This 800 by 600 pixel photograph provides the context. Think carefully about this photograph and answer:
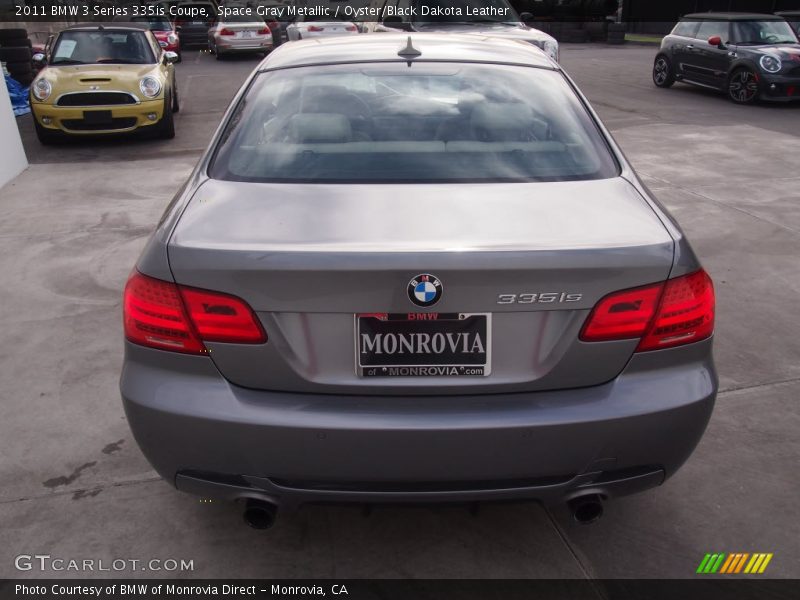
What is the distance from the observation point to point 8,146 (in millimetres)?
8539

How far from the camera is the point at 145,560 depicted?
8.69ft

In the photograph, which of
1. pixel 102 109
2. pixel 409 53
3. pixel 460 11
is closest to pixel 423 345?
pixel 409 53

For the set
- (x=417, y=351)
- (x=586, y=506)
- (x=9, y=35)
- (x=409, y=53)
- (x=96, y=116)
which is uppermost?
(x=409, y=53)

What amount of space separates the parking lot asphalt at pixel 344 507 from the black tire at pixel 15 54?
8813 mm

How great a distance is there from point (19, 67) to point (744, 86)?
1355 centimetres

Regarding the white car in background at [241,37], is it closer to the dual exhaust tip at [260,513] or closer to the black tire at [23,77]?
the black tire at [23,77]

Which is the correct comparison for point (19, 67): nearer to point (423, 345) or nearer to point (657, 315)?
point (423, 345)

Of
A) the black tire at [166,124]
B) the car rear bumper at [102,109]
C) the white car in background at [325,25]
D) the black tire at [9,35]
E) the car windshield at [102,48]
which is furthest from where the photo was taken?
the white car in background at [325,25]

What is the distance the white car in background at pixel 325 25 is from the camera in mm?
20672

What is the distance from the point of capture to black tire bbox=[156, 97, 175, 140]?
409 inches

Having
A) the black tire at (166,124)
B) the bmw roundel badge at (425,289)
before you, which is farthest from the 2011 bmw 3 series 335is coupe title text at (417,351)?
the black tire at (166,124)

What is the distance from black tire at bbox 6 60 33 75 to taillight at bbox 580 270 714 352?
49.3ft

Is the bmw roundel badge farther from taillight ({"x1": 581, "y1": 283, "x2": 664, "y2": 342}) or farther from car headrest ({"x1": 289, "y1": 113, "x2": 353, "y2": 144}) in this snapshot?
car headrest ({"x1": 289, "y1": 113, "x2": 353, "y2": 144})

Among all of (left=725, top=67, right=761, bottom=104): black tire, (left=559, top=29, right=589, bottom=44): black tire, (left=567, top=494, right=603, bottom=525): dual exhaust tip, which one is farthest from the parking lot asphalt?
(left=559, top=29, right=589, bottom=44): black tire
